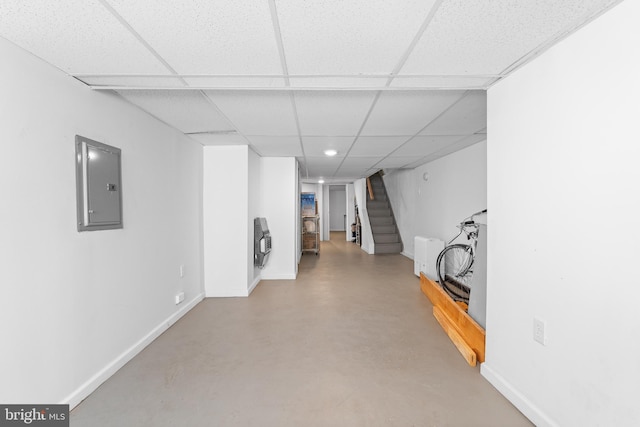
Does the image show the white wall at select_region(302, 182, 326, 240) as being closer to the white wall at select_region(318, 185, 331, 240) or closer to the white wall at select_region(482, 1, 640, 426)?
the white wall at select_region(318, 185, 331, 240)

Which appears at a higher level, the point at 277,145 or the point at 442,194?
the point at 277,145

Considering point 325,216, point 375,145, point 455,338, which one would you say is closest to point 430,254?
point 375,145

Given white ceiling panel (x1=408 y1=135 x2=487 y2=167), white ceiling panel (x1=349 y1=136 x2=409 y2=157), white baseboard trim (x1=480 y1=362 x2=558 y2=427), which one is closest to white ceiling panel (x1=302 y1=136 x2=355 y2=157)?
white ceiling panel (x1=349 y1=136 x2=409 y2=157)

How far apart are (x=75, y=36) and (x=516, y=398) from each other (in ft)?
10.1

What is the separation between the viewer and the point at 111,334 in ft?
6.54

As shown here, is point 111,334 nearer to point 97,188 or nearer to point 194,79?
point 97,188

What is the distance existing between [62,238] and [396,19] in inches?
85.1

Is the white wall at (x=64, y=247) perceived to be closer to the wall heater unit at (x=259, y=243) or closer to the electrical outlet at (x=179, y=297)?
the electrical outlet at (x=179, y=297)

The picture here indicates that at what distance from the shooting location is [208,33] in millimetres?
1262

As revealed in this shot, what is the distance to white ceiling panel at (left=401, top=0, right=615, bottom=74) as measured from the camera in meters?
1.12

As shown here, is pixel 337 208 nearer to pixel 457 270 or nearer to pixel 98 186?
pixel 457 270

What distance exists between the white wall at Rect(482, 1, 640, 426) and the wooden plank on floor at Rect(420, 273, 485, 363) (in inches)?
10.8

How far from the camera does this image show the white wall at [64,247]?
1.35 meters

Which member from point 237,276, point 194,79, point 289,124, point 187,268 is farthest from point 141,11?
point 237,276
